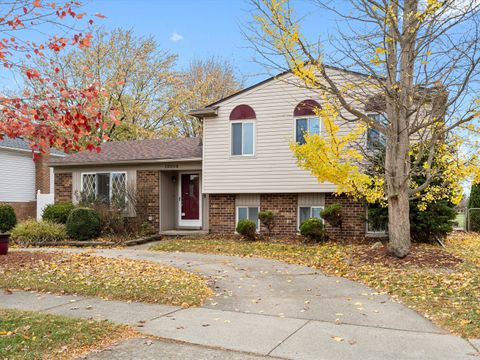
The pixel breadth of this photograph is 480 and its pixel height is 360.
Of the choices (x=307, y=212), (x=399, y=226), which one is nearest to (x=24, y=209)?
(x=307, y=212)

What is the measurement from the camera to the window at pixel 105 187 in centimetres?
1752

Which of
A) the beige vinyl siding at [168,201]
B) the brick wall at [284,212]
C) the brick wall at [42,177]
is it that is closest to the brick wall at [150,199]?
the beige vinyl siding at [168,201]

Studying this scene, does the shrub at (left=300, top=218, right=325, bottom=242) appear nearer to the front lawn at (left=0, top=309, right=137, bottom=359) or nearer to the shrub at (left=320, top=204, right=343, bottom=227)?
the shrub at (left=320, top=204, right=343, bottom=227)

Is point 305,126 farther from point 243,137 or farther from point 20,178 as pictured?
point 20,178

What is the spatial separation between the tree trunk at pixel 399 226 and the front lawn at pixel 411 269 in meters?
0.24

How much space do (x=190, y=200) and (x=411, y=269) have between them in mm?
10344

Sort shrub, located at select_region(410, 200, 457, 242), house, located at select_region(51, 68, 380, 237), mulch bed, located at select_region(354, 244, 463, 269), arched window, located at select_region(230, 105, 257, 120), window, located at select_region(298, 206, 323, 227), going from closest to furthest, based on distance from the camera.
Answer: mulch bed, located at select_region(354, 244, 463, 269) < shrub, located at select_region(410, 200, 457, 242) < house, located at select_region(51, 68, 380, 237) < window, located at select_region(298, 206, 323, 227) < arched window, located at select_region(230, 105, 257, 120)

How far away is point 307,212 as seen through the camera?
15.7 m

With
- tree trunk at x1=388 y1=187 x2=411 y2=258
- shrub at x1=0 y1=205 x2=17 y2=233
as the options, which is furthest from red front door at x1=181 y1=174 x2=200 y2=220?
tree trunk at x1=388 y1=187 x2=411 y2=258

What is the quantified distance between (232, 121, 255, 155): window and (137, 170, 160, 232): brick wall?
11.0 ft

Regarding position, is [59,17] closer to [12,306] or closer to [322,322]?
[12,306]

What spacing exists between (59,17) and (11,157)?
66.0ft

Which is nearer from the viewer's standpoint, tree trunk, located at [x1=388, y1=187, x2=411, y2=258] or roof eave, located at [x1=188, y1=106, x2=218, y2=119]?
tree trunk, located at [x1=388, y1=187, x2=411, y2=258]

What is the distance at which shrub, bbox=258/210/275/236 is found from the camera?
49.4 ft
